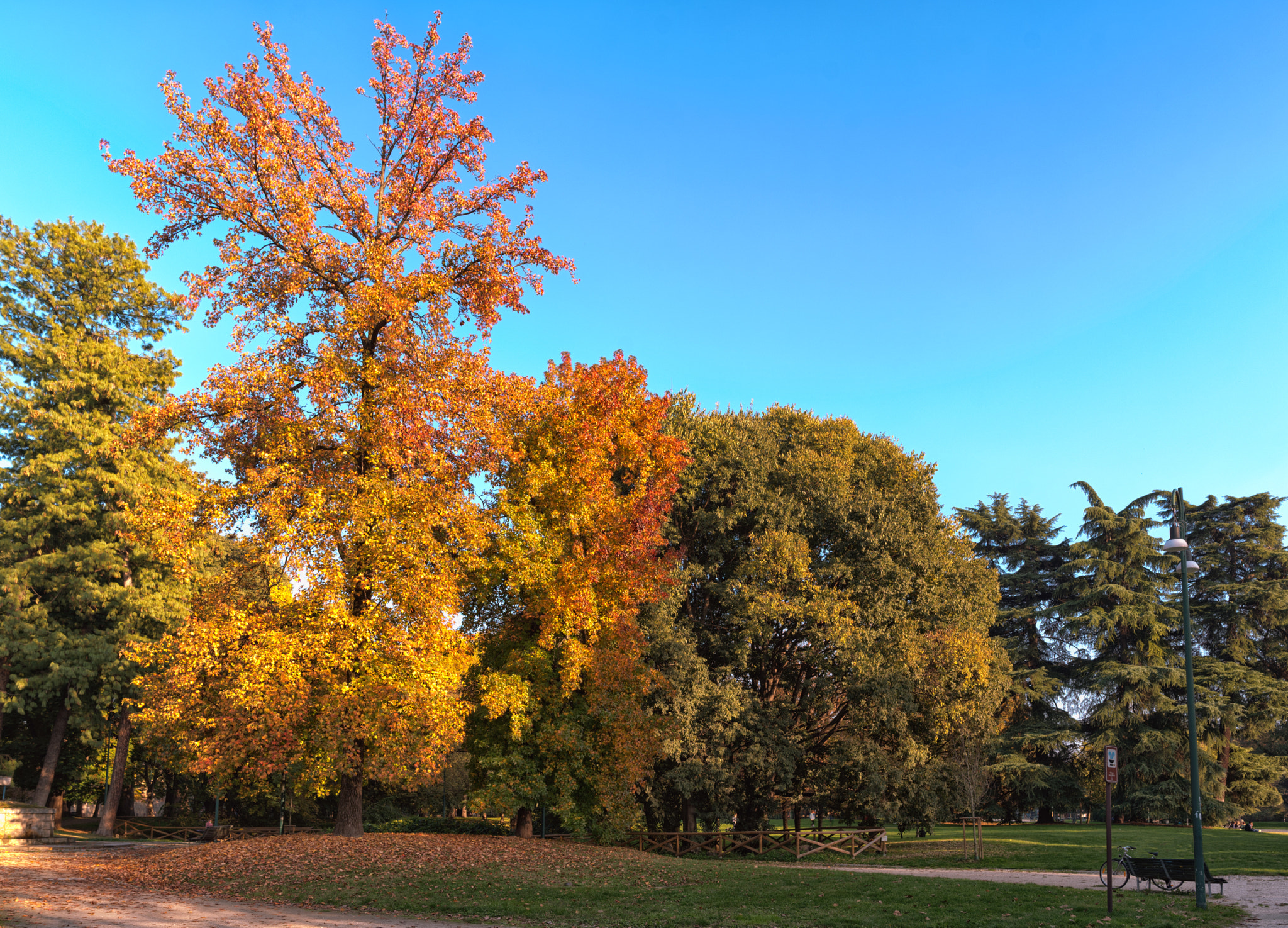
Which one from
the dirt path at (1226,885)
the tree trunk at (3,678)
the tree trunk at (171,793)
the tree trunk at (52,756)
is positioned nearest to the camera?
the dirt path at (1226,885)

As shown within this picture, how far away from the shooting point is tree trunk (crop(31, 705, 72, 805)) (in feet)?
106

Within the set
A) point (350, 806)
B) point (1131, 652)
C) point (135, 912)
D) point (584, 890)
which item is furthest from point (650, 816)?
point (1131, 652)

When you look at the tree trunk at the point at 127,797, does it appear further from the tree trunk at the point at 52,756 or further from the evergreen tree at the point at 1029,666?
the evergreen tree at the point at 1029,666

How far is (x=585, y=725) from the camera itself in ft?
84.4

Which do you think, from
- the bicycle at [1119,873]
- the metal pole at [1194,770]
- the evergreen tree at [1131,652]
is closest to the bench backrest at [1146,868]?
the bicycle at [1119,873]

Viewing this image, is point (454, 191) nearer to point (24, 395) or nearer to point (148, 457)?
point (148, 457)

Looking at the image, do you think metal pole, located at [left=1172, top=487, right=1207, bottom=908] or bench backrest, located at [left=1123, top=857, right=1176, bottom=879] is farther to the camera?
bench backrest, located at [left=1123, top=857, right=1176, bottom=879]

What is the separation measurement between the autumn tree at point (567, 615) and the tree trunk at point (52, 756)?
19.8 meters

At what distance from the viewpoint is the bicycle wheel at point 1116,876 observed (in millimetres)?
18828

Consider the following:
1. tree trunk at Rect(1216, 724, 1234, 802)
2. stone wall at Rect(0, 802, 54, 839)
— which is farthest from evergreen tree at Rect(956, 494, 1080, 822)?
stone wall at Rect(0, 802, 54, 839)

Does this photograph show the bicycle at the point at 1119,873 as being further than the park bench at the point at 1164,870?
Yes

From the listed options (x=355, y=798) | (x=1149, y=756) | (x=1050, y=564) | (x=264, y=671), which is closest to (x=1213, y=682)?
(x=1149, y=756)

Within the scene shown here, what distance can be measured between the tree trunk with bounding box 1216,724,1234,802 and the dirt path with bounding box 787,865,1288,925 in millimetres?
23865

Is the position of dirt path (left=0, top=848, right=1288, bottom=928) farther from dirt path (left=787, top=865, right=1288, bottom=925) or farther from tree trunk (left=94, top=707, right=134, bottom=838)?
tree trunk (left=94, top=707, right=134, bottom=838)
